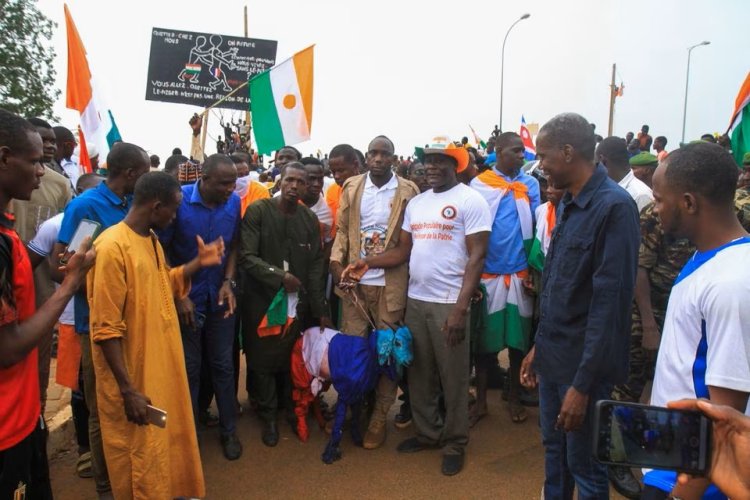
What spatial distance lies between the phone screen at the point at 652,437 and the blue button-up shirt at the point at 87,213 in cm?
286

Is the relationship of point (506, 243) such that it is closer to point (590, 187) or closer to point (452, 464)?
point (452, 464)

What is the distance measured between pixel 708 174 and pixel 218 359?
11.0 feet

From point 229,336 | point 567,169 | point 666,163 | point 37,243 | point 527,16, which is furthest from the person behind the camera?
point 527,16

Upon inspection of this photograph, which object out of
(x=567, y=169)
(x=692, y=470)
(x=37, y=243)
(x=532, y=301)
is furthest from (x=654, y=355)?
(x=37, y=243)

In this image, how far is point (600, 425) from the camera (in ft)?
4.61

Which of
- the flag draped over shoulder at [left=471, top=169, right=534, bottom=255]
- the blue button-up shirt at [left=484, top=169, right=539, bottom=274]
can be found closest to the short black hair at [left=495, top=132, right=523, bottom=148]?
the flag draped over shoulder at [left=471, top=169, right=534, bottom=255]

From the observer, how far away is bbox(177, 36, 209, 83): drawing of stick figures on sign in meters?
15.6

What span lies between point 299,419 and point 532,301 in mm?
2166

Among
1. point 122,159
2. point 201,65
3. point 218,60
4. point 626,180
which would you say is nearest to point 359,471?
point 122,159

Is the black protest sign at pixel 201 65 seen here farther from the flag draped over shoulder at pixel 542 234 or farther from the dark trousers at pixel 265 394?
the flag draped over shoulder at pixel 542 234

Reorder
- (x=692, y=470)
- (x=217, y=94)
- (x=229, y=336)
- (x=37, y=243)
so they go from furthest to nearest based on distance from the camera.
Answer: (x=217, y=94)
(x=229, y=336)
(x=37, y=243)
(x=692, y=470)

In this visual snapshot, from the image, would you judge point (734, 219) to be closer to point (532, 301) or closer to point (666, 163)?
point (666, 163)

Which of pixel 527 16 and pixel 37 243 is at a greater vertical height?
pixel 527 16

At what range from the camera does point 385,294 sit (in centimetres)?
415
